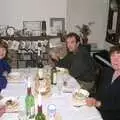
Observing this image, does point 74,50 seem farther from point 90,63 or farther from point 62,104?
point 62,104

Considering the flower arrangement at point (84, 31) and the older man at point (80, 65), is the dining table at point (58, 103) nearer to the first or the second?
the older man at point (80, 65)

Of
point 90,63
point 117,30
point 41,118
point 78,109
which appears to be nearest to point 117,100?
point 78,109

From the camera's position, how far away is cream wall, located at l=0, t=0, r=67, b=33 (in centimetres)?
429

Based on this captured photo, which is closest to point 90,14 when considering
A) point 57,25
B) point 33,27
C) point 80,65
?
point 57,25

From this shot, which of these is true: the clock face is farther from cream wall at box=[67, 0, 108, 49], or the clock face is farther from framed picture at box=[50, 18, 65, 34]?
cream wall at box=[67, 0, 108, 49]

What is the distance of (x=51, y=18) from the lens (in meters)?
4.45

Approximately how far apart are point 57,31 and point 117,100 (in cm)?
271

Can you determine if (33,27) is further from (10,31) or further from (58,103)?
(58,103)

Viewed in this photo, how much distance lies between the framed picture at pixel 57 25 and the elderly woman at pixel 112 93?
250cm

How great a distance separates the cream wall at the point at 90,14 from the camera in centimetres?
481

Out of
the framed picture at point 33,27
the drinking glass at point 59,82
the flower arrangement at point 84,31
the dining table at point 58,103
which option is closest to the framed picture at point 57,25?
the framed picture at point 33,27

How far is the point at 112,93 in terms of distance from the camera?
2053 millimetres

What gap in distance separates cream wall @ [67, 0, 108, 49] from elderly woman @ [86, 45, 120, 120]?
2.77m

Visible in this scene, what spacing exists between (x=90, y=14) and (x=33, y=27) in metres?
1.20
